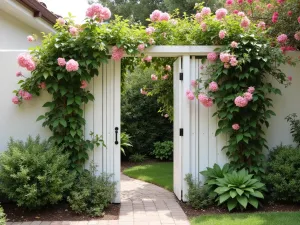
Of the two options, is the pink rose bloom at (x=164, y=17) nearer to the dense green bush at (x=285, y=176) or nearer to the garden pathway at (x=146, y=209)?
the dense green bush at (x=285, y=176)

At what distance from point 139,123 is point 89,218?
585 cm

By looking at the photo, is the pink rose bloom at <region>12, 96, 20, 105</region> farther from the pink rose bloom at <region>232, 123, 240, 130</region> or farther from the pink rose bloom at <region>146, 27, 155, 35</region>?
the pink rose bloom at <region>232, 123, 240, 130</region>

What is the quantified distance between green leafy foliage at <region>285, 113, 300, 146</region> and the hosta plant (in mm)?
1103

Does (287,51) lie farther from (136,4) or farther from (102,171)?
(136,4)

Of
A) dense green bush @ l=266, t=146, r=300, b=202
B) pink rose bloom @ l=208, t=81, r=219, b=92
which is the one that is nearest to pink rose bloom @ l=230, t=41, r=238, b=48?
pink rose bloom @ l=208, t=81, r=219, b=92

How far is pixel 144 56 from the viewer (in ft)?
18.2

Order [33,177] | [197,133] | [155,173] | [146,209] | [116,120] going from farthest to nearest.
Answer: [155,173] → [197,133] → [116,120] → [146,209] → [33,177]

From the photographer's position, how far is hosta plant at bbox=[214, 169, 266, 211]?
16.1 feet

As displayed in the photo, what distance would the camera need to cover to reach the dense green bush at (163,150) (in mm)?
10023

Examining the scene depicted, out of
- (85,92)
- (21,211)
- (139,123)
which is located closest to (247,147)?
(85,92)

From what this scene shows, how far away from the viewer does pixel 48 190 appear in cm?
470

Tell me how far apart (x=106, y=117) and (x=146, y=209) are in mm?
1549

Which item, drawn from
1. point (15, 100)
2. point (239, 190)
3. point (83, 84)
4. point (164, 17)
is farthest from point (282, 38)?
point (15, 100)

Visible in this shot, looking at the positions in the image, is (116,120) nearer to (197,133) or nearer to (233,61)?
(197,133)
